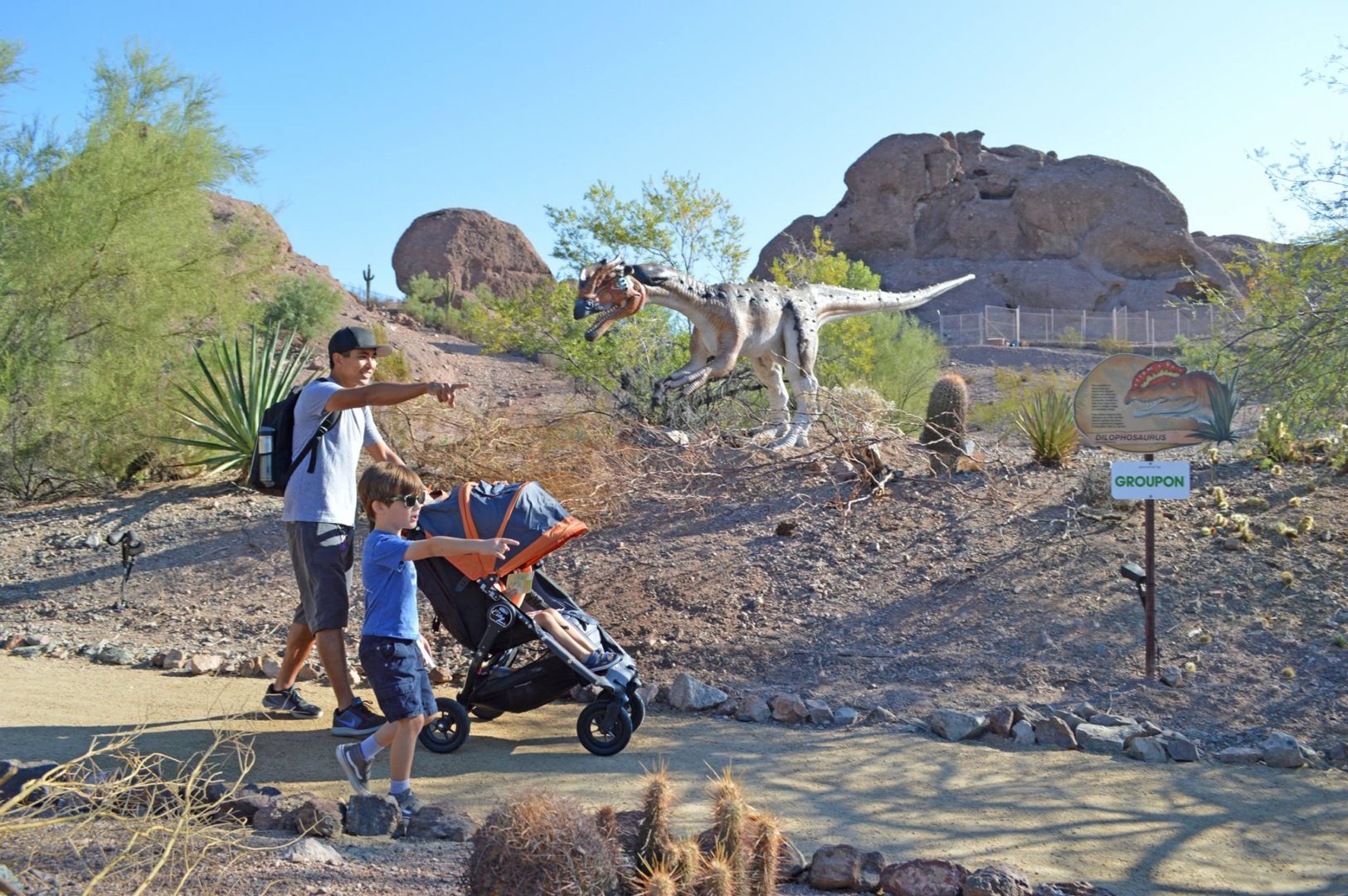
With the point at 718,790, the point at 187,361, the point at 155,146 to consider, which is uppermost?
the point at 155,146

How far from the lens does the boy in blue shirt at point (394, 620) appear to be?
4195mm

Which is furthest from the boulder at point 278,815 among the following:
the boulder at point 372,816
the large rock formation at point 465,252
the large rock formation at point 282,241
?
the large rock formation at point 465,252

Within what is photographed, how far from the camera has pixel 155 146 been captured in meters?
12.9

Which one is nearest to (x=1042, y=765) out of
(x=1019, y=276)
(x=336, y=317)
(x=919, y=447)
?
(x=919, y=447)

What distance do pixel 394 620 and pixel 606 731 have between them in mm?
1290

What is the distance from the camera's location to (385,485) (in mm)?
4332

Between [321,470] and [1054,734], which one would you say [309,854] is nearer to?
[321,470]

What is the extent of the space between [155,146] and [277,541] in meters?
6.07

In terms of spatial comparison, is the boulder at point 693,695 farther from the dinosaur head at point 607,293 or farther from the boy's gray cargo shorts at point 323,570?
the dinosaur head at point 607,293

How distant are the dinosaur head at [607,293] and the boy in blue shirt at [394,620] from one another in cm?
559

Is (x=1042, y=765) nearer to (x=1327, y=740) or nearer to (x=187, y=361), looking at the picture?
(x=1327, y=740)

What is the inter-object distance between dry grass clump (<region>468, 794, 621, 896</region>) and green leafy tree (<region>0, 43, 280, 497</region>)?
10658mm

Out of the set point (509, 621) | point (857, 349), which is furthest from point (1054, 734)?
point (857, 349)

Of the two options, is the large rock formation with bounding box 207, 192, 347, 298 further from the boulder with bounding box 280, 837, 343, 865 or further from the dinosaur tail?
the boulder with bounding box 280, 837, 343, 865
